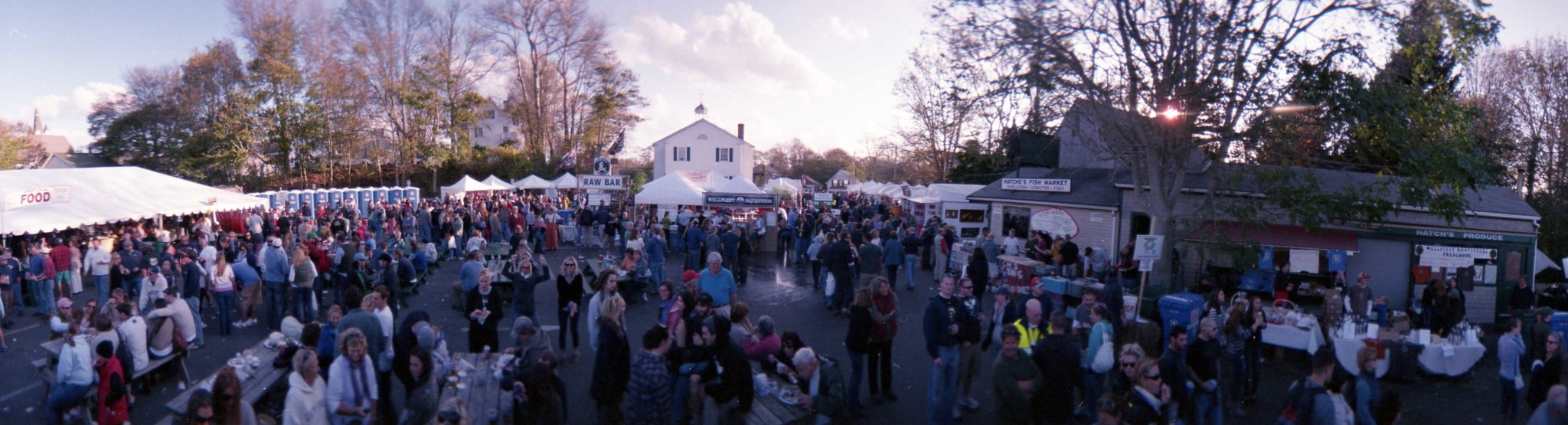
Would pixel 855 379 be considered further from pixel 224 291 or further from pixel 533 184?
pixel 533 184

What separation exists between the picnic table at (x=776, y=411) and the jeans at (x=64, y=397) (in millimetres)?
4740

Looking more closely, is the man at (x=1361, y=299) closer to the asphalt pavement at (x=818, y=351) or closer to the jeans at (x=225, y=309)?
the asphalt pavement at (x=818, y=351)

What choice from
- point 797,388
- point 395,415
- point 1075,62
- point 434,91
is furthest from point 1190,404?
point 434,91

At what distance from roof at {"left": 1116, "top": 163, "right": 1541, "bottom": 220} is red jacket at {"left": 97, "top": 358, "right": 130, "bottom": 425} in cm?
1330

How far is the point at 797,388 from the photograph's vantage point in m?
5.80

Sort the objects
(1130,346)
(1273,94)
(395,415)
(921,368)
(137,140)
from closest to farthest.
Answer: (1130,346) → (395,415) → (921,368) → (1273,94) → (137,140)

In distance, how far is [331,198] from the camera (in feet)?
87.1

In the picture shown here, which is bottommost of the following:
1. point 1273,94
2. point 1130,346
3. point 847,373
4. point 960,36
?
point 847,373

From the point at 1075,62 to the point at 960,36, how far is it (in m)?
1.75

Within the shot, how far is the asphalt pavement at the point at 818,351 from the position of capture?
6828 millimetres

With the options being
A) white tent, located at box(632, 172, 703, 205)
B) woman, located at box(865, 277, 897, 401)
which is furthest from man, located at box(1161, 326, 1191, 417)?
white tent, located at box(632, 172, 703, 205)

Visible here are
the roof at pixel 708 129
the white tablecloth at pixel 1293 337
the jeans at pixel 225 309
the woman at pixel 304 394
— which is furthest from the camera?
the roof at pixel 708 129

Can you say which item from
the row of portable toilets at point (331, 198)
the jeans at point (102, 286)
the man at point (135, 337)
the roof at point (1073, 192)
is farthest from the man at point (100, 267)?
the roof at point (1073, 192)

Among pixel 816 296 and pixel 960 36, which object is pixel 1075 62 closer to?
pixel 960 36
